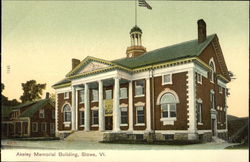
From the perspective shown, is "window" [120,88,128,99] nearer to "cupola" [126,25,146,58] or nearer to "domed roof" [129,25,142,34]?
"cupola" [126,25,146,58]

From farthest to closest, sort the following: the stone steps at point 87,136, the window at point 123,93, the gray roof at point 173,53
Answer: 1. the window at point 123,93
2. the stone steps at point 87,136
3. the gray roof at point 173,53

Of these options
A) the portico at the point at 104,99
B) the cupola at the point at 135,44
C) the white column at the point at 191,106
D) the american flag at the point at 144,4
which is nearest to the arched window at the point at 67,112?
the portico at the point at 104,99

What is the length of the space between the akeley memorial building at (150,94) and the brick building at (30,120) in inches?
21.6

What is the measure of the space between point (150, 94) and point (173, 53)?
279cm

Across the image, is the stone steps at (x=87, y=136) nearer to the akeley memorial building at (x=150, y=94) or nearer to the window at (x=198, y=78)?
the akeley memorial building at (x=150, y=94)

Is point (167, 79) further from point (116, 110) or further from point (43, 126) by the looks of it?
point (43, 126)

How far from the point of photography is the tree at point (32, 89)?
14466 mm

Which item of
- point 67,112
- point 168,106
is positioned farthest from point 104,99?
point 168,106

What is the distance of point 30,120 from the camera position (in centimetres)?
1673

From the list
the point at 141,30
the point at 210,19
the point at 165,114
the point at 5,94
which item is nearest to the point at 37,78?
the point at 5,94

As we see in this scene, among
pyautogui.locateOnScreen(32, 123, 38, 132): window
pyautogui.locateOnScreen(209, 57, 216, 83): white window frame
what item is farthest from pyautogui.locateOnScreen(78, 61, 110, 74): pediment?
pyautogui.locateOnScreen(209, 57, 216, 83): white window frame

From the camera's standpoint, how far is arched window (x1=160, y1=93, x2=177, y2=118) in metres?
16.0

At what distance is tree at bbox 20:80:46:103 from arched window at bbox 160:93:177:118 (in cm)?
582

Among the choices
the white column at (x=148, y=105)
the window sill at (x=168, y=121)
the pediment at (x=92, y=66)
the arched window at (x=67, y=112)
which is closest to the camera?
the window sill at (x=168, y=121)
